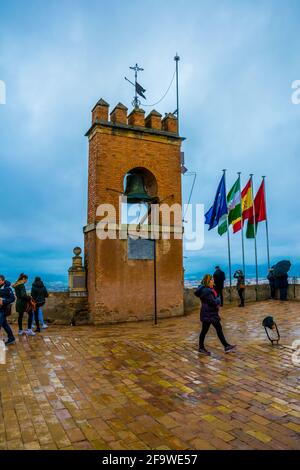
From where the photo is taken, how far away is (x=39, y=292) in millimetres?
9664

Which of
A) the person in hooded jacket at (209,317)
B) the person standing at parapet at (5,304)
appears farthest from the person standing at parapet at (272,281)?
the person standing at parapet at (5,304)

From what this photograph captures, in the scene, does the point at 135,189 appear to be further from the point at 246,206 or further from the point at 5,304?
the point at 246,206

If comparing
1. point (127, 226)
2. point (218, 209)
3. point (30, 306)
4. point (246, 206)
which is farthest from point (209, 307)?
point (246, 206)

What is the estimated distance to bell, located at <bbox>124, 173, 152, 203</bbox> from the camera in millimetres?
12180

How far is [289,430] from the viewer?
13.2ft

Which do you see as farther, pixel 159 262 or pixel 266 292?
pixel 266 292

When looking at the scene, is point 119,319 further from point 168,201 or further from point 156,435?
point 156,435

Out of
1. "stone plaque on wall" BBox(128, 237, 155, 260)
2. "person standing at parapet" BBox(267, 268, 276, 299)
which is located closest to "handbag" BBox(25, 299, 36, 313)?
"stone plaque on wall" BBox(128, 237, 155, 260)

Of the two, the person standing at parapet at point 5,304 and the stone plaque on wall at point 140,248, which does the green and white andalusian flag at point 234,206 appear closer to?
the stone plaque on wall at point 140,248

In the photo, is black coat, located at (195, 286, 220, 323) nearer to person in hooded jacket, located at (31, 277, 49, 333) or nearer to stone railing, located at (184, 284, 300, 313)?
person in hooded jacket, located at (31, 277, 49, 333)

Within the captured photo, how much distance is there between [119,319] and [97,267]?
6.43ft

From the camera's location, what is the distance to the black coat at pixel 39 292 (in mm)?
9555
